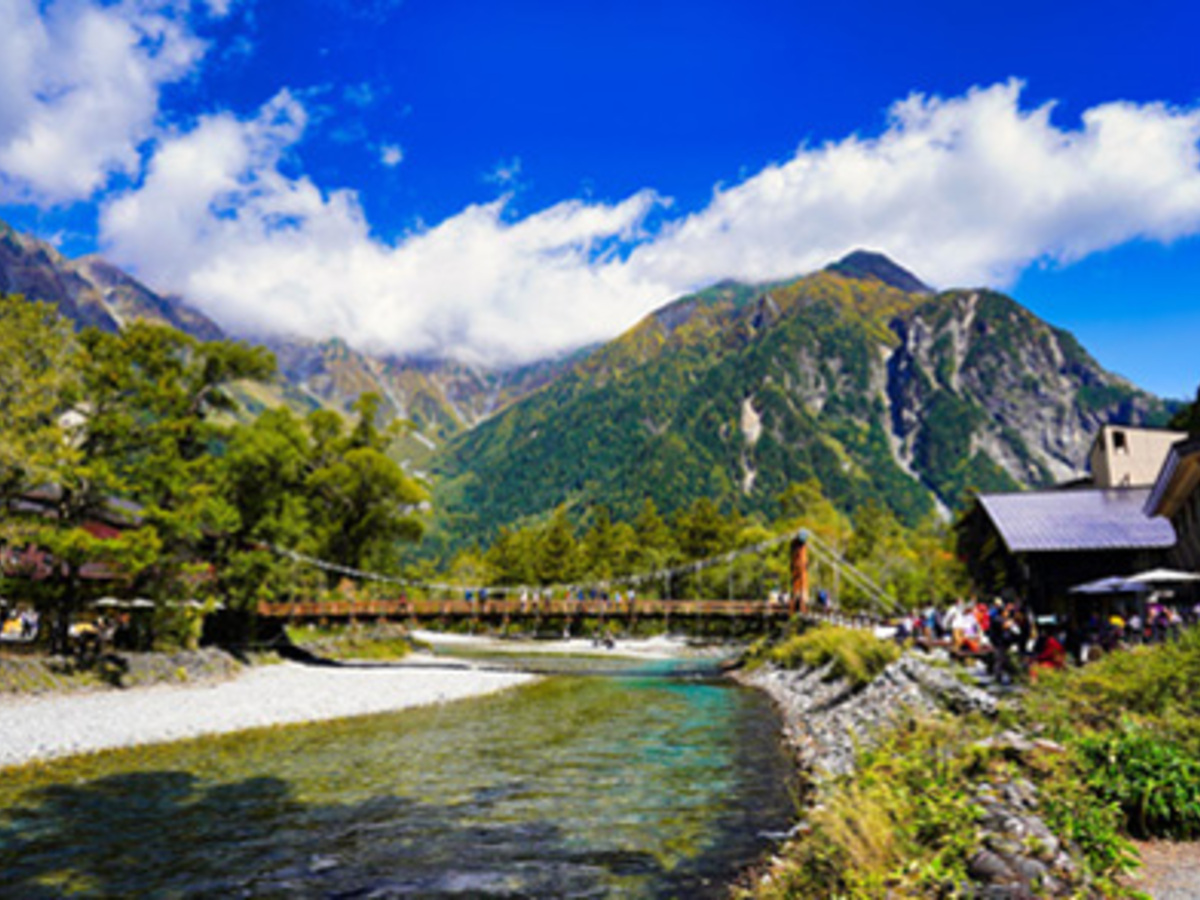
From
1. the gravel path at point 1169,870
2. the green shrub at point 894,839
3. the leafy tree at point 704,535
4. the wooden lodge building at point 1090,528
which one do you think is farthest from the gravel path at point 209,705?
the leafy tree at point 704,535

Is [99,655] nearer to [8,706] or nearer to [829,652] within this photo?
[8,706]

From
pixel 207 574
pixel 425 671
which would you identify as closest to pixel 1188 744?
pixel 207 574

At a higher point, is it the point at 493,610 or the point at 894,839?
the point at 894,839

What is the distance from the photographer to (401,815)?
1129cm

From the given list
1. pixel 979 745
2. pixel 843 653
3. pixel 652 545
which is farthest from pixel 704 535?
pixel 979 745

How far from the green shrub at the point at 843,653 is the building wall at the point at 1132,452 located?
14048 mm

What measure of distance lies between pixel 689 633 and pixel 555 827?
61.6 m

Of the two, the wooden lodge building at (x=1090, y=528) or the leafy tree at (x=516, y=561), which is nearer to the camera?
the wooden lodge building at (x=1090, y=528)

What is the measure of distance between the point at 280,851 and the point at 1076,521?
29255 millimetres

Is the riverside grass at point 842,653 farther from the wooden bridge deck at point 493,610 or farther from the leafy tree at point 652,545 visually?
the leafy tree at point 652,545

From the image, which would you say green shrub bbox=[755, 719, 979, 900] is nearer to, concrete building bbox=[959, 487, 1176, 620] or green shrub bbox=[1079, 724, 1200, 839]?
green shrub bbox=[1079, 724, 1200, 839]

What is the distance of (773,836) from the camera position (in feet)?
33.0

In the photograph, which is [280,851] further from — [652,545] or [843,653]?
[652,545]

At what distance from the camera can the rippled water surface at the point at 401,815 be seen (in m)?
8.59
